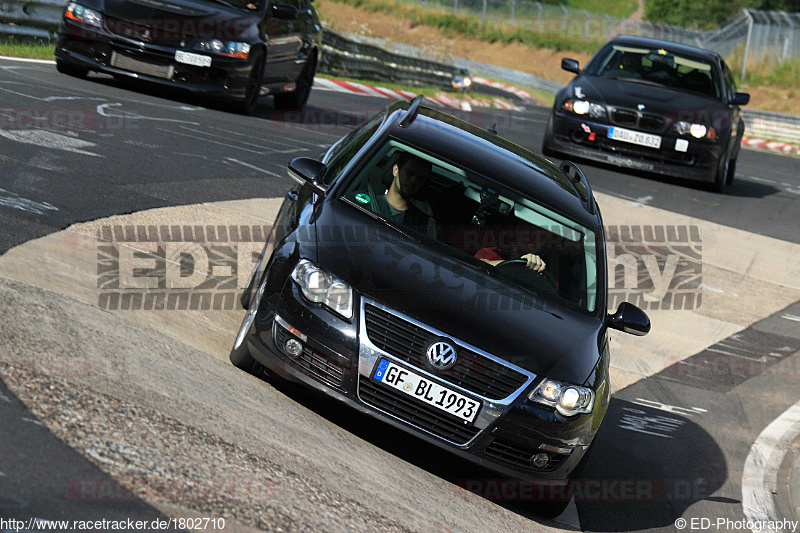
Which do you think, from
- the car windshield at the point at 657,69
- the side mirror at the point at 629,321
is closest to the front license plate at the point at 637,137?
the car windshield at the point at 657,69

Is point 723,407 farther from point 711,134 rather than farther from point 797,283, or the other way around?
point 711,134

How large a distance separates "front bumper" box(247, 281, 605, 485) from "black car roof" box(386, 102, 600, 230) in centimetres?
154

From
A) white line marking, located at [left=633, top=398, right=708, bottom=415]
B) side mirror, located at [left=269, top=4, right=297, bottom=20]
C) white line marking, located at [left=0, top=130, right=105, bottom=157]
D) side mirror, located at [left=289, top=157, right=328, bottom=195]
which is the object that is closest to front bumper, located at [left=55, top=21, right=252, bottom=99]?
side mirror, located at [left=269, top=4, right=297, bottom=20]

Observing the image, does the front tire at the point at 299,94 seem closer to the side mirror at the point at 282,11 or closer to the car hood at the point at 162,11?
the side mirror at the point at 282,11

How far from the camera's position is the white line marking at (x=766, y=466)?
648 centimetres

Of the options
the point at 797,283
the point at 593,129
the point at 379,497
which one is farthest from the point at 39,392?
the point at 593,129

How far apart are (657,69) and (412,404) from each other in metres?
12.2

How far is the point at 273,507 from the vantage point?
4.31 metres

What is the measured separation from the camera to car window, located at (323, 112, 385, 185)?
21.4 ft

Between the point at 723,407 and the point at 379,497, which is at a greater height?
the point at 379,497

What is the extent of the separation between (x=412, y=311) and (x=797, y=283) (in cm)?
809

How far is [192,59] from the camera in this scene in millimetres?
13734

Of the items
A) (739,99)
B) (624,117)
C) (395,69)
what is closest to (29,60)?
(624,117)

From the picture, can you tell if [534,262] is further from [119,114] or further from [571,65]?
[571,65]
